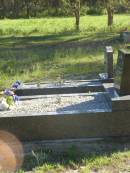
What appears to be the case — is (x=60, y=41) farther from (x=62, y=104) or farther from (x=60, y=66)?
(x=62, y=104)

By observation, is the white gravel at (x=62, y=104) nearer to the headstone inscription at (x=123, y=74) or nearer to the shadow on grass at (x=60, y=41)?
the headstone inscription at (x=123, y=74)

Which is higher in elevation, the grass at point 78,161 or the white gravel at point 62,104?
the white gravel at point 62,104

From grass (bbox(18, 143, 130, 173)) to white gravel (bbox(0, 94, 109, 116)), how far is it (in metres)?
0.71

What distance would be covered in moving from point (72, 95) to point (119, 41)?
11.5 meters

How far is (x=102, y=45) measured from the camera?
60.9ft

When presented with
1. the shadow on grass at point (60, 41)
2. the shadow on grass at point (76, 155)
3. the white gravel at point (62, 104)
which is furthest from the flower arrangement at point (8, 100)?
the shadow on grass at point (60, 41)

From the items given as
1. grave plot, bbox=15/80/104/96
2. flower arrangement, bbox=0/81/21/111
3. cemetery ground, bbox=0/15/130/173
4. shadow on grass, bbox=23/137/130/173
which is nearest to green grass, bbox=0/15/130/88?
cemetery ground, bbox=0/15/130/173

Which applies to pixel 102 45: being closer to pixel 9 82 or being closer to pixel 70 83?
pixel 9 82

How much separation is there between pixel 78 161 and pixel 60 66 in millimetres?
8159

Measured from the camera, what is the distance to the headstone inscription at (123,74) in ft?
22.0

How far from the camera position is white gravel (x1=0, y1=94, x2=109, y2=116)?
6820 millimetres

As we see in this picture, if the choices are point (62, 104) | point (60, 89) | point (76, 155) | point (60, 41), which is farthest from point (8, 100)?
point (60, 41)

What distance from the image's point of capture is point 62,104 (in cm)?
719

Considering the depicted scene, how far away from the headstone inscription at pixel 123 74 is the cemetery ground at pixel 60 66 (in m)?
0.93
